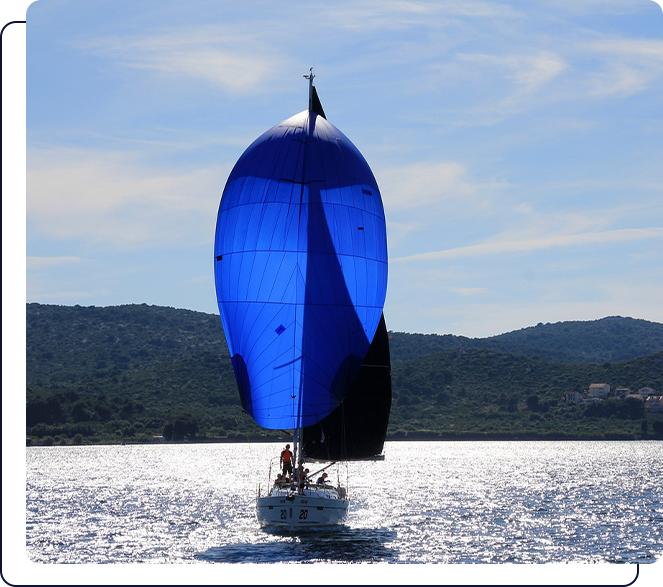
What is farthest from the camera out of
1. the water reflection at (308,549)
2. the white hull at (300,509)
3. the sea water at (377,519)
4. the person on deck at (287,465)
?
the person on deck at (287,465)

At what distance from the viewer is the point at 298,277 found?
112ft

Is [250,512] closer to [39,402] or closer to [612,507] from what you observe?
[612,507]

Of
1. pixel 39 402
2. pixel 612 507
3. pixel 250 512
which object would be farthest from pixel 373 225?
pixel 39 402

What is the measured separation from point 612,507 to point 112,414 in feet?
419

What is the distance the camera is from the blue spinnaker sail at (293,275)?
1340 inches

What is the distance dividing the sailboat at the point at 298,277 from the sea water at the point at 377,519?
330 centimetres

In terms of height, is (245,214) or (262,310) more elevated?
(245,214)

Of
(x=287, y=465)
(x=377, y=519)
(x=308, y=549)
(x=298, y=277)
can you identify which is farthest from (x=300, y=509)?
(x=377, y=519)

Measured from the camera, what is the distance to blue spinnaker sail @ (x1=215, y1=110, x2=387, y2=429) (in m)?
34.0

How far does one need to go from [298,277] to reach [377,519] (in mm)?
20415

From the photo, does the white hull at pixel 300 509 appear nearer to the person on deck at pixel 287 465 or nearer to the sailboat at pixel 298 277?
the sailboat at pixel 298 277

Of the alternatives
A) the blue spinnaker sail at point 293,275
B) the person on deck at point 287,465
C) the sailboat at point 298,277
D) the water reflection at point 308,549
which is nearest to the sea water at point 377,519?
the water reflection at point 308,549

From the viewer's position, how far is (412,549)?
37406mm

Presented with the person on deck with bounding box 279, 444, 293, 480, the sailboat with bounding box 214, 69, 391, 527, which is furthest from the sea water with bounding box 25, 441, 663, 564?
the sailboat with bounding box 214, 69, 391, 527
